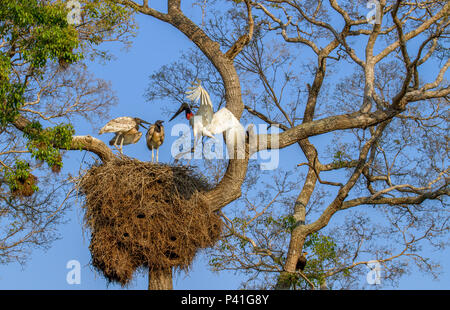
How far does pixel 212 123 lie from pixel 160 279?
8.63ft

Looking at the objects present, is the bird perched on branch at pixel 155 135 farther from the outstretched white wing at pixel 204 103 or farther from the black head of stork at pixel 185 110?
the outstretched white wing at pixel 204 103

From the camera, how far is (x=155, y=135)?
1383 cm

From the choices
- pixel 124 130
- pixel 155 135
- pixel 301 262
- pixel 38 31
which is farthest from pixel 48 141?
pixel 301 262

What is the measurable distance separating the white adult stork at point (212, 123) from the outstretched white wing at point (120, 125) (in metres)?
1.40

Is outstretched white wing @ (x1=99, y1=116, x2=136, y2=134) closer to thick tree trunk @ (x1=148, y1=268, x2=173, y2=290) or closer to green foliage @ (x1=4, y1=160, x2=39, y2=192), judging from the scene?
green foliage @ (x1=4, y1=160, x2=39, y2=192)

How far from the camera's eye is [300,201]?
567 inches

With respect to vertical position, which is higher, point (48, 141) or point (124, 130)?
point (124, 130)

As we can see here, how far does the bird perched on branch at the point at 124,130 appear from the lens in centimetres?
Answer: 1333

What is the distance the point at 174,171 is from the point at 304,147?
3666 millimetres

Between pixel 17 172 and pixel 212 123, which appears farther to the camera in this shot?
pixel 212 123

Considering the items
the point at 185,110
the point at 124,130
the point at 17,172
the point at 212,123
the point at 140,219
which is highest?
the point at 185,110

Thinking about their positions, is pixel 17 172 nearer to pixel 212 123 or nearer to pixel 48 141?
pixel 48 141

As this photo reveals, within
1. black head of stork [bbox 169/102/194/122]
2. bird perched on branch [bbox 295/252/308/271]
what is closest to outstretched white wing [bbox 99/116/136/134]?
black head of stork [bbox 169/102/194/122]

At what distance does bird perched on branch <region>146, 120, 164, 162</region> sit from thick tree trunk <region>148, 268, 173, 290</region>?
9.70ft
